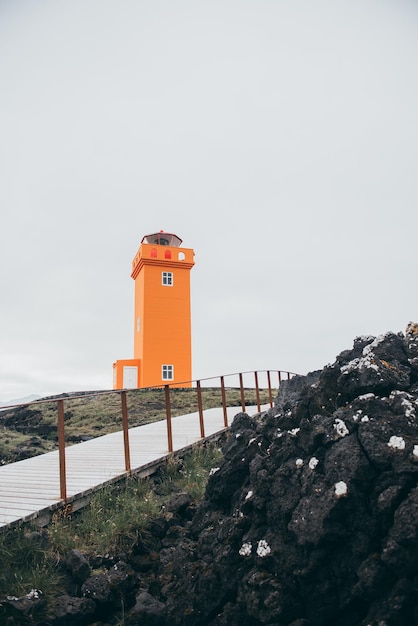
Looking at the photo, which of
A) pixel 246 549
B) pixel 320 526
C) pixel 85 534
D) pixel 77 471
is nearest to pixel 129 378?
pixel 77 471

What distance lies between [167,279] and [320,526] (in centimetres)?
2144

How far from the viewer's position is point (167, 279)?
24.3 m

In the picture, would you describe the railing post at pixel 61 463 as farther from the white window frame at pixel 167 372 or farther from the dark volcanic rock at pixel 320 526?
the white window frame at pixel 167 372

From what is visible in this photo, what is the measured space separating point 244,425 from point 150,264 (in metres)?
18.3

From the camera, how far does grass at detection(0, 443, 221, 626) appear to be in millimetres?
3994

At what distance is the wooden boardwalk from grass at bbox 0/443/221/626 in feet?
0.56

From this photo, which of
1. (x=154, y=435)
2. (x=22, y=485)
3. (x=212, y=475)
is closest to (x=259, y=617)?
(x=212, y=475)

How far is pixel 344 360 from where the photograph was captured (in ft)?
18.7

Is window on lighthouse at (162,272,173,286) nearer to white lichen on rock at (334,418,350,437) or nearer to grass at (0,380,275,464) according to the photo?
grass at (0,380,275,464)

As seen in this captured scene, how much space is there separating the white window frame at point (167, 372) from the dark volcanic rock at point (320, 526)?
61.1ft

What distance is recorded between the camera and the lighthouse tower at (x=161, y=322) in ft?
76.3

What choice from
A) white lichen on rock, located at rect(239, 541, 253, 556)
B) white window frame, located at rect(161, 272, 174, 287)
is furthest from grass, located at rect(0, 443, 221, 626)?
white window frame, located at rect(161, 272, 174, 287)

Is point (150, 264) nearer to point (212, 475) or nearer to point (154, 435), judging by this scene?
point (154, 435)

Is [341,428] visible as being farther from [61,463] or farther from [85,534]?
[61,463]
